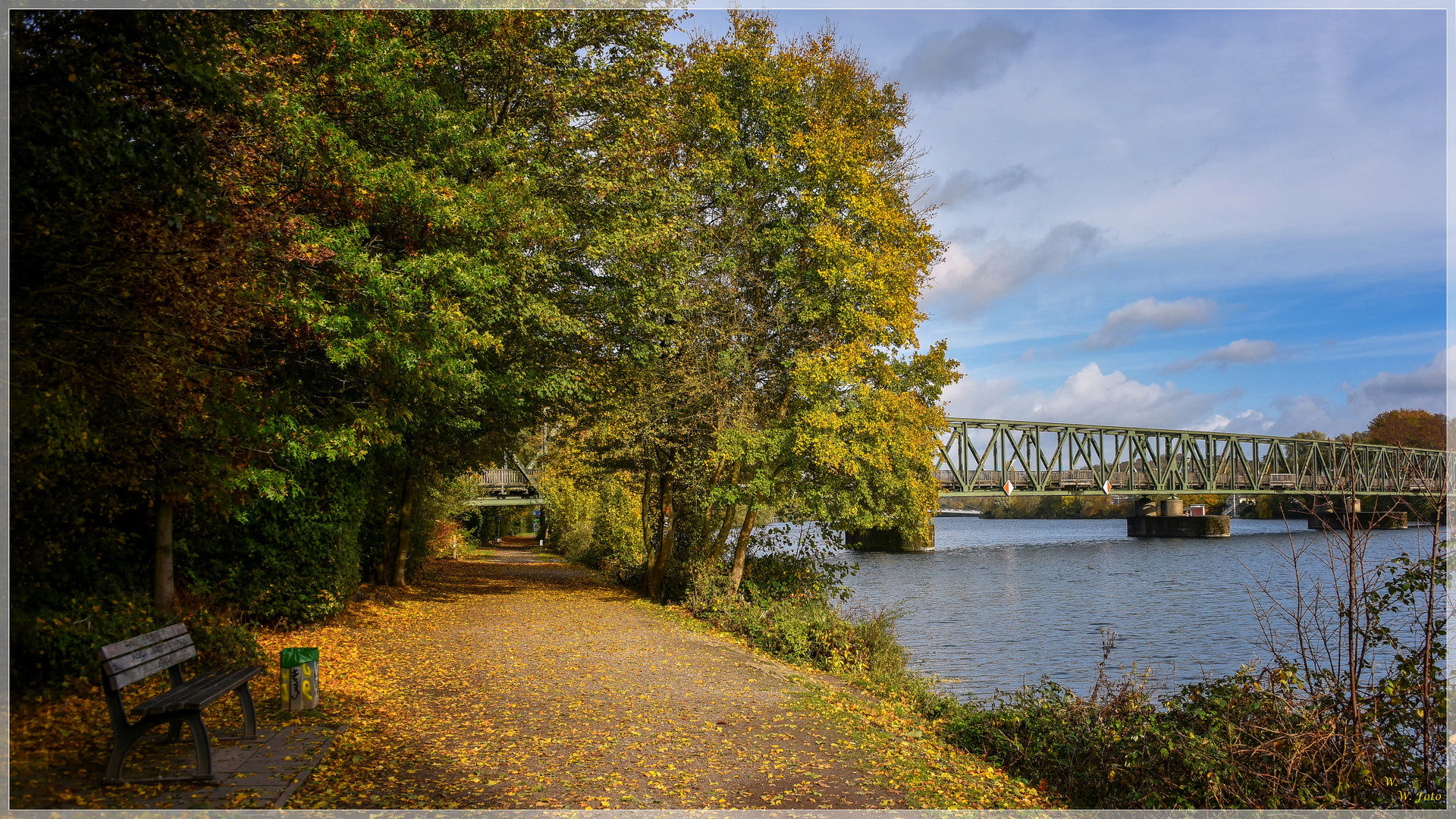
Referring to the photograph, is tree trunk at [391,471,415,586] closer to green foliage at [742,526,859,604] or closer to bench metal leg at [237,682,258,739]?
green foliage at [742,526,859,604]

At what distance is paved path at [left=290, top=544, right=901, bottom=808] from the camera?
5.77m

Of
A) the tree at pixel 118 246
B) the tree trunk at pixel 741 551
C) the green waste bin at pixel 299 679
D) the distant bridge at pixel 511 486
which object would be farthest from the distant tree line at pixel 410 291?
the distant bridge at pixel 511 486

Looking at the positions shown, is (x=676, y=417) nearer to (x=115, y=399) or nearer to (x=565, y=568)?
(x=115, y=399)

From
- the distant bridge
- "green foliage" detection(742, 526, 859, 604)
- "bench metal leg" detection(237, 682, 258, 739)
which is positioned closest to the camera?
"bench metal leg" detection(237, 682, 258, 739)

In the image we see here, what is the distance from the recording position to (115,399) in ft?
22.9

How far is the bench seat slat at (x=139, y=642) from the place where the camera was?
5.42m

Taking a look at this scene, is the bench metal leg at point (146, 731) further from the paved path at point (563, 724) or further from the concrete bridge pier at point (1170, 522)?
the concrete bridge pier at point (1170, 522)

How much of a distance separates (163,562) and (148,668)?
12.6 ft

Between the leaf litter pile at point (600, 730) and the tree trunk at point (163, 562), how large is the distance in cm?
123

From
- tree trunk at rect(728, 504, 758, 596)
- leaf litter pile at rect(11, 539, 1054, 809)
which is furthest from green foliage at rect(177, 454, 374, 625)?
tree trunk at rect(728, 504, 758, 596)

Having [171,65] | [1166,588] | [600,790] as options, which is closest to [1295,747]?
[600,790]

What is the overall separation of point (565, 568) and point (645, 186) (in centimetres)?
1637

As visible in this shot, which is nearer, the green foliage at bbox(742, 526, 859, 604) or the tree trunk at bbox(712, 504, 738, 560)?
the green foliage at bbox(742, 526, 859, 604)

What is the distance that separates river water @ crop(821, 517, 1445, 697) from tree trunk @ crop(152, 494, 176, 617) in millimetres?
9637
